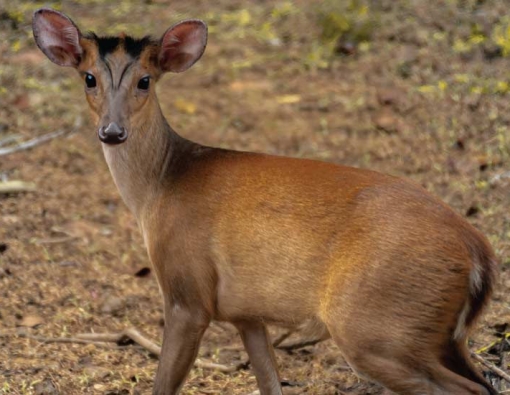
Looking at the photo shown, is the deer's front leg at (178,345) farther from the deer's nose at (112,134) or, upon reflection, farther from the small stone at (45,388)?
the deer's nose at (112,134)

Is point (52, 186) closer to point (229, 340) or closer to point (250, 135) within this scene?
point (250, 135)

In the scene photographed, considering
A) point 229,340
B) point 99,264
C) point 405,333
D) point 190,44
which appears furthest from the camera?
point 99,264

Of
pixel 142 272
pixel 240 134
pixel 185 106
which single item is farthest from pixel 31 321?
pixel 185 106

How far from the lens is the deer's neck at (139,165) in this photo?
221 inches

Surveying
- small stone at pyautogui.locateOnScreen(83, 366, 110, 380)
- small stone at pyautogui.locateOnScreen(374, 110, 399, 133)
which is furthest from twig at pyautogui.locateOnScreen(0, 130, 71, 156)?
small stone at pyautogui.locateOnScreen(83, 366, 110, 380)

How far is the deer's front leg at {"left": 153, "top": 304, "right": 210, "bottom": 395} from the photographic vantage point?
17.1 ft

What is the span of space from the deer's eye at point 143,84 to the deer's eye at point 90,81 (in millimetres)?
215

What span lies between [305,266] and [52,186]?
12.8 feet

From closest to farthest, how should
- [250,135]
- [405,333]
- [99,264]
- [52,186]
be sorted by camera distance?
[405,333] < [99,264] < [52,186] < [250,135]

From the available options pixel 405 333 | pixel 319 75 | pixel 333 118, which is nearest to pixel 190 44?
pixel 405 333

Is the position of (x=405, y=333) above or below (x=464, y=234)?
below

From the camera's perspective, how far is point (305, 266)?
488cm

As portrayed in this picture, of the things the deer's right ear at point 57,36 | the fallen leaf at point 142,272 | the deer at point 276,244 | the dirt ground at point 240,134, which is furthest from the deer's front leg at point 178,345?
the fallen leaf at point 142,272

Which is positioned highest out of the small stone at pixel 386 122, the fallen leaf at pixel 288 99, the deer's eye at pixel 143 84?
the deer's eye at pixel 143 84
